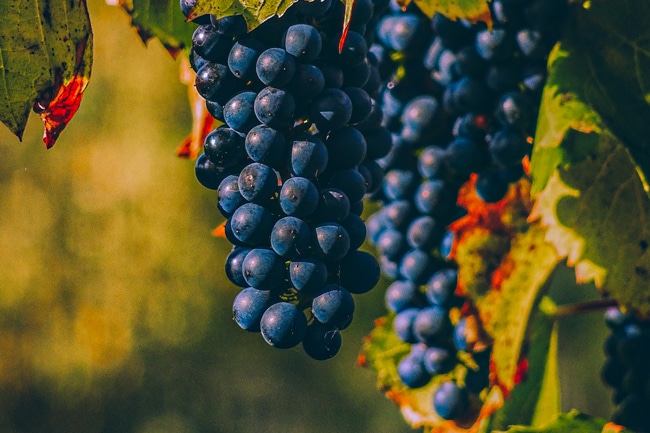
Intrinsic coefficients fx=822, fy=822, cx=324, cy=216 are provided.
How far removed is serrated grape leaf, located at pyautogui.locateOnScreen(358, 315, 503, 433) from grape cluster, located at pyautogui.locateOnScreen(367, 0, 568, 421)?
2 centimetres

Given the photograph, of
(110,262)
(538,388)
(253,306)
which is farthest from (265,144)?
(110,262)

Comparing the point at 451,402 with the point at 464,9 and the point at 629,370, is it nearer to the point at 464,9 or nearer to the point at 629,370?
the point at 629,370

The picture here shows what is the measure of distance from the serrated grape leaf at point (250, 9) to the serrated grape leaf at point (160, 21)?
194 millimetres

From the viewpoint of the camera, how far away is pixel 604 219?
33.7 inches

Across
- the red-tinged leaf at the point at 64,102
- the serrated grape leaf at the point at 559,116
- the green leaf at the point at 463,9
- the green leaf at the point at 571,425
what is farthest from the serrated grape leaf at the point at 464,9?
the green leaf at the point at 571,425

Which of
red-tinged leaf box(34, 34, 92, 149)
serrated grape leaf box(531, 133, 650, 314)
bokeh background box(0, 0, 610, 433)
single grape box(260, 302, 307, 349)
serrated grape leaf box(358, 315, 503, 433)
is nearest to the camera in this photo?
single grape box(260, 302, 307, 349)

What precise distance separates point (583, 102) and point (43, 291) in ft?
→ 12.3

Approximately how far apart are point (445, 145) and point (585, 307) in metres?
0.27

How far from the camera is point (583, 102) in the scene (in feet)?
2.70

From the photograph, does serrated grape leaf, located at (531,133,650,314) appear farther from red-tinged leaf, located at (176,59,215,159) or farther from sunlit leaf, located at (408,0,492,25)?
red-tinged leaf, located at (176,59,215,159)

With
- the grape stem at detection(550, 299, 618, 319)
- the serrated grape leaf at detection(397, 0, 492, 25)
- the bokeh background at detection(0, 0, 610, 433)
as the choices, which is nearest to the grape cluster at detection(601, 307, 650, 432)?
the grape stem at detection(550, 299, 618, 319)

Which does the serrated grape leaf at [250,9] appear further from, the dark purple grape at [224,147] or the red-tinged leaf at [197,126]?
the red-tinged leaf at [197,126]

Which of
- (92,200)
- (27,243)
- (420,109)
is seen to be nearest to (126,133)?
(92,200)

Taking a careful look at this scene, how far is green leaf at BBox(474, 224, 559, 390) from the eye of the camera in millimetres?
884
